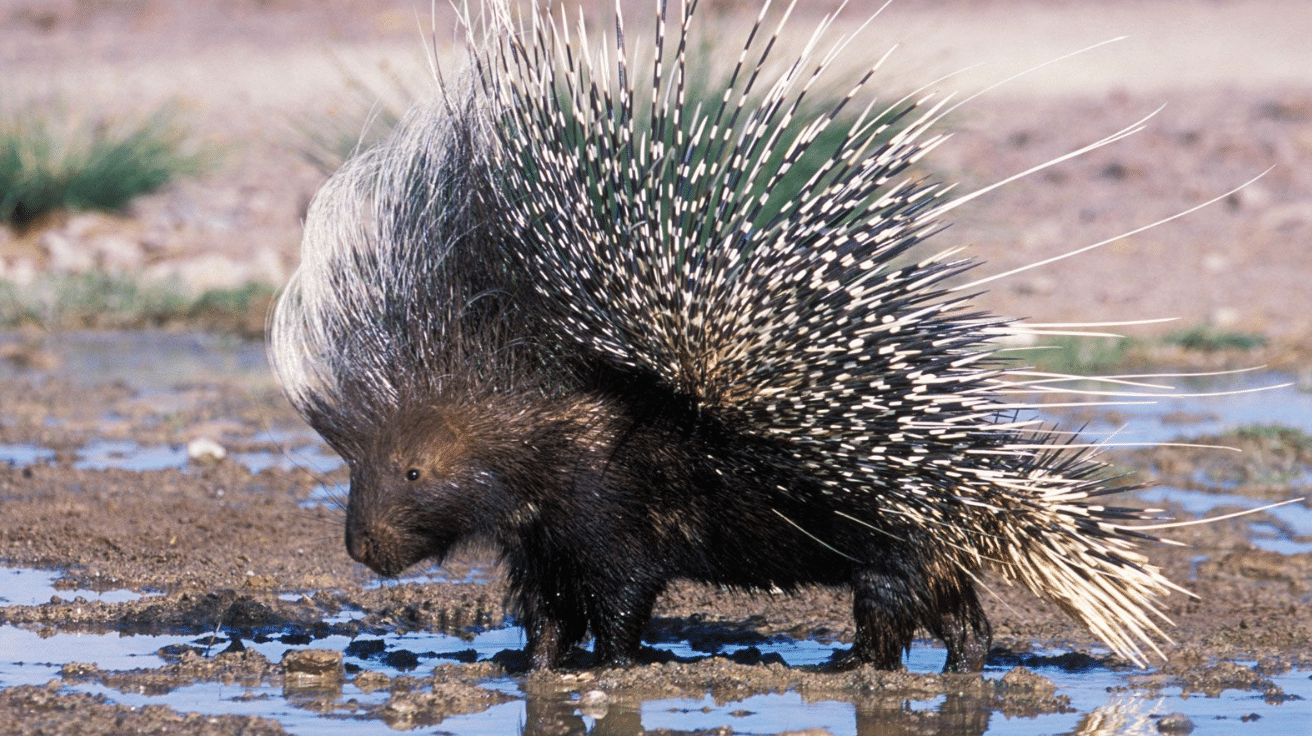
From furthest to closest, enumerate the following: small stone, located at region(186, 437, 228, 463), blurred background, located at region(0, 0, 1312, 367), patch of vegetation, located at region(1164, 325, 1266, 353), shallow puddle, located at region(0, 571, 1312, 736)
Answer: blurred background, located at region(0, 0, 1312, 367) < patch of vegetation, located at region(1164, 325, 1266, 353) < small stone, located at region(186, 437, 228, 463) < shallow puddle, located at region(0, 571, 1312, 736)

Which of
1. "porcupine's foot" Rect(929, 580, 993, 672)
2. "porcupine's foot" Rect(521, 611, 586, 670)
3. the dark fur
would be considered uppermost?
the dark fur

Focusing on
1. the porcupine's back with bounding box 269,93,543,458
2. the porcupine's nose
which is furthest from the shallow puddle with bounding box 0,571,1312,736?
the porcupine's back with bounding box 269,93,543,458

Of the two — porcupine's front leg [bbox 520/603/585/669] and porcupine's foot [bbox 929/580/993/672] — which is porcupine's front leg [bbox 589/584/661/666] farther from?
porcupine's foot [bbox 929/580/993/672]

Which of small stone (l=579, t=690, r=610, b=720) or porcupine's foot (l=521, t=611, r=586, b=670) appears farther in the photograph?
porcupine's foot (l=521, t=611, r=586, b=670)

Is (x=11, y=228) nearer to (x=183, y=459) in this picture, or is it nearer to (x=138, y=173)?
(x=138, y=173)

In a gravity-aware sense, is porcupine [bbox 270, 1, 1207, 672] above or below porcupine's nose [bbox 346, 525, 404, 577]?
above

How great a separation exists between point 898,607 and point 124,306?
7.94 meters

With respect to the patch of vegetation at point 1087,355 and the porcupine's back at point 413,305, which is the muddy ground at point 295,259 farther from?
the patch of vegetation at point 1087,355

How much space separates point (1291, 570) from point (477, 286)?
10.6ft

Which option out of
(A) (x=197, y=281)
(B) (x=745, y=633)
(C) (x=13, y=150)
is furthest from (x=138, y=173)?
(B) (x=745, y=633)

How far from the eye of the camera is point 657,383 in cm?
488

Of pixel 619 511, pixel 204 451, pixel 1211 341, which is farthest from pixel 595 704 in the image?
pixel 1211 341

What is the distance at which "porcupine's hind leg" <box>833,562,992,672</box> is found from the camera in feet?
16.2

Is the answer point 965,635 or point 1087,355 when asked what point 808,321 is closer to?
point 965,635
